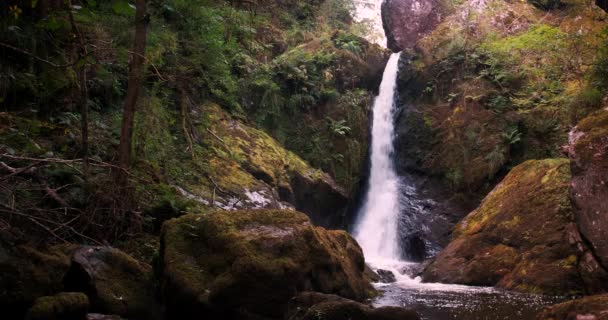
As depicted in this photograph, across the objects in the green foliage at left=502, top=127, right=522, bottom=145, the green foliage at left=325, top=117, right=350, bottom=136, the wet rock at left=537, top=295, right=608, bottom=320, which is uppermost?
the green foliage at left=502, top=127, right=522, bottom=145

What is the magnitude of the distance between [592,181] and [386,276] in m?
4.46

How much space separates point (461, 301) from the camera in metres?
7.34

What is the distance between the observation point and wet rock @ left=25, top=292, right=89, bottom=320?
14.1ft

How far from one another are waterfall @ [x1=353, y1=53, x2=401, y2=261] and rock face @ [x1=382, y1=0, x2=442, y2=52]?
4.09m

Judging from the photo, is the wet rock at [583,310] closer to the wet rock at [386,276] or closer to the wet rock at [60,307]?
the wet rock at [60,307]

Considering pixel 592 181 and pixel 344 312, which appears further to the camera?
pixel 592 181

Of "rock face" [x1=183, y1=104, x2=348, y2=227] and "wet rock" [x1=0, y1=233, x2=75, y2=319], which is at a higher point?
"rock face" [x1=183, y1=104, x2=348, y2=227]

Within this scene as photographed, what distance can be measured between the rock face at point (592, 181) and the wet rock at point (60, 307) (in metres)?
6.81

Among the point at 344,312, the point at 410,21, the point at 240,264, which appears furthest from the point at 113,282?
the point at 410,21

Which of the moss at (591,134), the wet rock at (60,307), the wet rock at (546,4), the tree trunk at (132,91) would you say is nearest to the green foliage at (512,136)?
the moss at (591,134)

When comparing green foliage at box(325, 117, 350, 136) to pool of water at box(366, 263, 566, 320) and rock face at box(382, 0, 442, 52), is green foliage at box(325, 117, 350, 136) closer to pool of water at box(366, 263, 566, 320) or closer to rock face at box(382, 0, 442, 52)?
pool of water at box(366, 263, 566, 320)

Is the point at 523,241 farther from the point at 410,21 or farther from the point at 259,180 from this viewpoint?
the point at 410,21

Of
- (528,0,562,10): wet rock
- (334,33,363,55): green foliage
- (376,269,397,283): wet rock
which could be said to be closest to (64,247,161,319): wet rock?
(376,269,397,283): wet rock

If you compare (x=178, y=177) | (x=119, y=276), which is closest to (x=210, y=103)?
(x=178, y=177)
